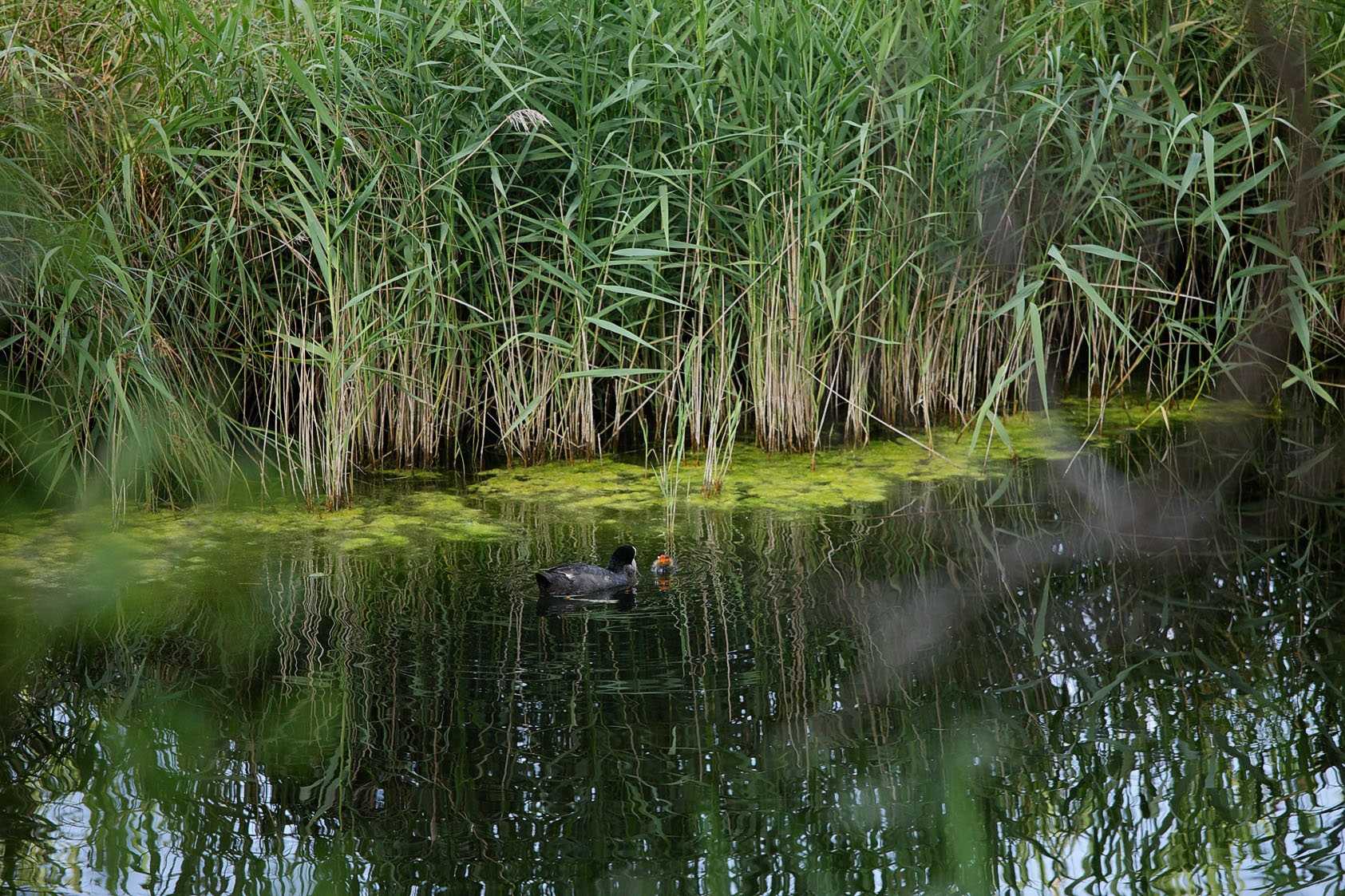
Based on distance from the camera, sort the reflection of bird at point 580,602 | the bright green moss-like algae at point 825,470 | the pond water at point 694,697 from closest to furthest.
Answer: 1. the pond water at point 694,697
2. the reflection of bird at point 580,602
3. the bright green moss-like algae at point 825,470

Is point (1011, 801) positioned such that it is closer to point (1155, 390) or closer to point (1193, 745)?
point (1193, 745)

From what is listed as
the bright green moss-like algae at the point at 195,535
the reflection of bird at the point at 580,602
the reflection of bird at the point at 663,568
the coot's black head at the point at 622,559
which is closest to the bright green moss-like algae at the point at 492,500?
the bright green moss-like algae at the point at 195,535

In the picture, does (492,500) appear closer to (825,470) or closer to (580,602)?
(580,602)

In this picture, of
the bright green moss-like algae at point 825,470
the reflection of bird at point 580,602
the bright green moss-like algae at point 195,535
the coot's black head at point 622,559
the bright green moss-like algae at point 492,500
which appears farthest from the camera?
the bright green moss-like algae at point 825,470

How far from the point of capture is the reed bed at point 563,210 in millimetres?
5492

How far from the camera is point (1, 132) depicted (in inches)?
213

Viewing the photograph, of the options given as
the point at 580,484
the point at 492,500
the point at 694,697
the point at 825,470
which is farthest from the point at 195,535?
the point at 825,470

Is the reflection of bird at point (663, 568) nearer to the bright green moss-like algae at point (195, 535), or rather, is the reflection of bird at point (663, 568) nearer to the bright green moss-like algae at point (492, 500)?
the bright green moss-like algae at point (492, 500)

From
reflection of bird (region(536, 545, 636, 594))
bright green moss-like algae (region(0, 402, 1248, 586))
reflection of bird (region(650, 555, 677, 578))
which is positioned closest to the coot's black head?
reflection of bird (region(536, 545, 636, 594))

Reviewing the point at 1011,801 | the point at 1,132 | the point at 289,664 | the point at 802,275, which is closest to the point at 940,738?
the point at 1011,801

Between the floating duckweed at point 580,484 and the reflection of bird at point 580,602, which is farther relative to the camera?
the floating duckweed at point 580,484

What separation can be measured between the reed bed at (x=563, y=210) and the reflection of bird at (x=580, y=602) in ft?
→ 3.30

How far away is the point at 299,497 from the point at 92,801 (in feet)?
8.70

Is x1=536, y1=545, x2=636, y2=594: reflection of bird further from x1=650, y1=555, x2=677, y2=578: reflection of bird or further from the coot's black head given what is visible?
x1=650, y1=555, x2=677, y2=578: reflection of bird
